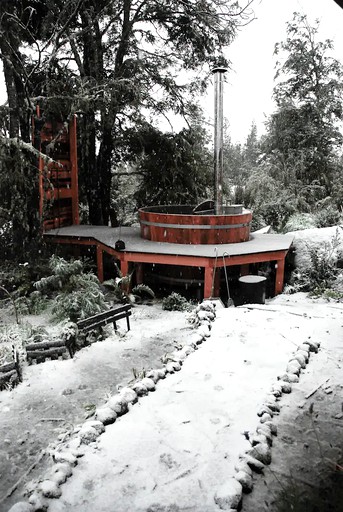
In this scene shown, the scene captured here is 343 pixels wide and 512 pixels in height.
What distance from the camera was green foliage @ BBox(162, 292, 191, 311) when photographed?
7293 mm

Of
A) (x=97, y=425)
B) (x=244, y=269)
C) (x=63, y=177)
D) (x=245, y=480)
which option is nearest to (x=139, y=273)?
→ (x=244, y=269)

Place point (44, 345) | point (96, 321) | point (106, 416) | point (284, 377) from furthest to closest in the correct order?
point (96, 321)
point (44, 345)
point (284, 377)
point (106, 416)

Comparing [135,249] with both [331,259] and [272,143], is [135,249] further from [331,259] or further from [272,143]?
[272,143]

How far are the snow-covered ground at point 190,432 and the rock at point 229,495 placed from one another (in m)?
0.02

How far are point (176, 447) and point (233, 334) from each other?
8.15 feet

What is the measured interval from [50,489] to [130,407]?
118 centimetres

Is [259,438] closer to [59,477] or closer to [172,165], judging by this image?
[59,477]

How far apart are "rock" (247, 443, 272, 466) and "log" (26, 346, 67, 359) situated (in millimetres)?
2952

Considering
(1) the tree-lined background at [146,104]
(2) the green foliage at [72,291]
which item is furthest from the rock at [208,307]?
(1) the tree-lined background at [146,104]

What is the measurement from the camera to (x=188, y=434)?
3.24 meters

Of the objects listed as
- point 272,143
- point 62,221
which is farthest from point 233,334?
point 272,143

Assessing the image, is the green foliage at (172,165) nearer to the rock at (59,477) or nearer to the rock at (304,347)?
the rock at (304,347)

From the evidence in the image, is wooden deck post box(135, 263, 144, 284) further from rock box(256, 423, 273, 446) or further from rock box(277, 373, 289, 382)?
rock box(256, 423, 273, 446)

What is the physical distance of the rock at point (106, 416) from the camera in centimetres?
347
